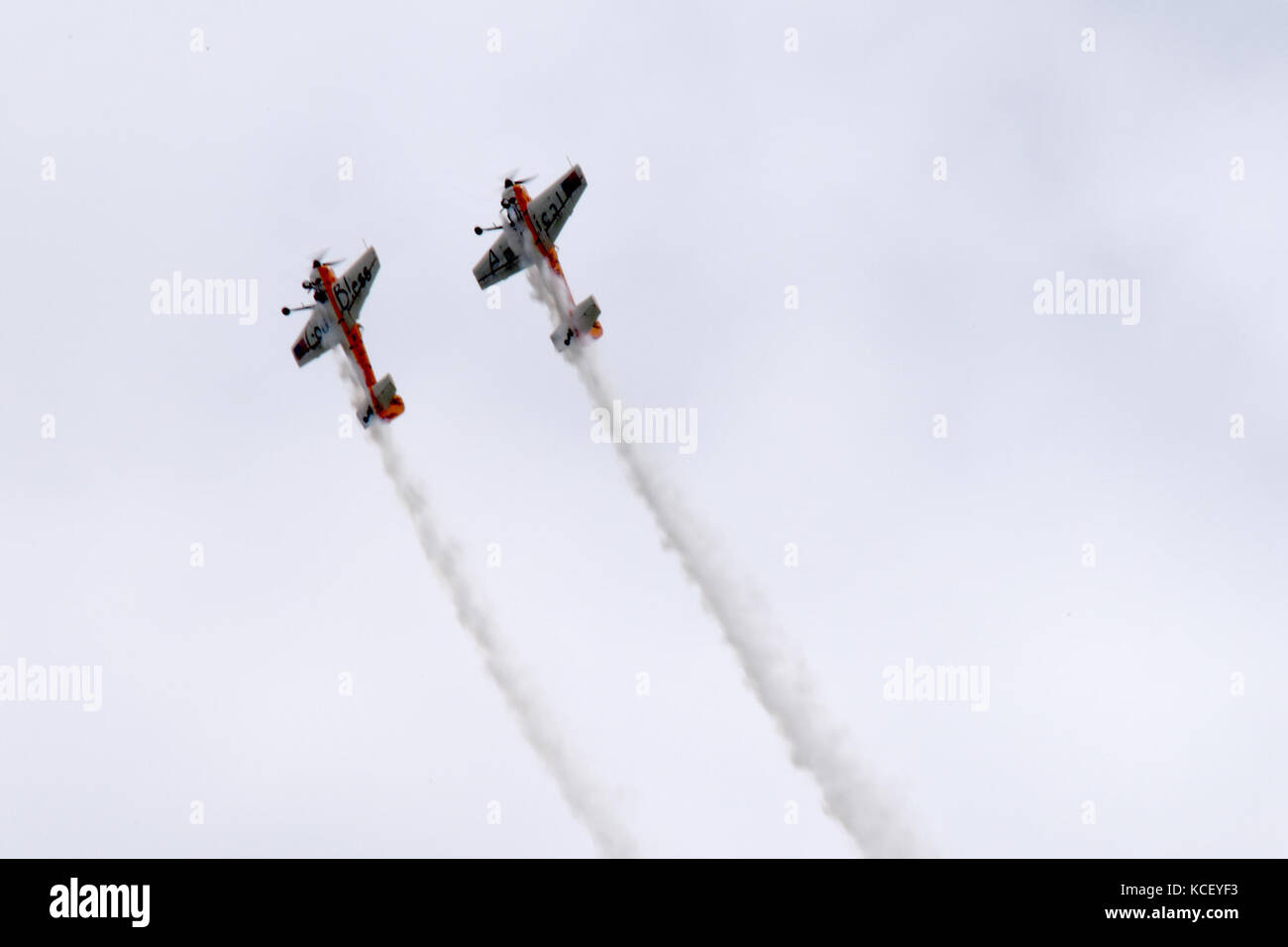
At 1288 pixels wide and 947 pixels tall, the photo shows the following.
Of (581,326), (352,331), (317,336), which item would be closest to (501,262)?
(581,326)

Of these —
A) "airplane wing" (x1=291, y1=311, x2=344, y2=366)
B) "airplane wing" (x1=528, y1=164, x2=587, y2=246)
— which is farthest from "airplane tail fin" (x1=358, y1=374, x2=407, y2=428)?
"airplane wing" (x1=528, y1=164, x2=587, y2=246)

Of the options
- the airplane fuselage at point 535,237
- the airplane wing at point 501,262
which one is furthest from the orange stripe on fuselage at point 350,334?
the airplane fuselage at point 535,237

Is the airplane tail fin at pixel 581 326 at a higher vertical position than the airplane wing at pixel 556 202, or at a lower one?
lower

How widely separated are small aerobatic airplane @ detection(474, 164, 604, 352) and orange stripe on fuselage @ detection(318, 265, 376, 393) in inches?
343

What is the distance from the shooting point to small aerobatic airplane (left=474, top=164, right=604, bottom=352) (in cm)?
11175

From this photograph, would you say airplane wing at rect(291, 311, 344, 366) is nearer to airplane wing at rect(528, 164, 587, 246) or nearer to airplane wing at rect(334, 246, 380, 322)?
airplane wing at rect(334, 246, 380, 322)

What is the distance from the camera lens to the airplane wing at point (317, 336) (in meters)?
115

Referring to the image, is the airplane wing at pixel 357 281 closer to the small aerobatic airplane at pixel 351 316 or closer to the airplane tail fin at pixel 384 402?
the small aerobatic airplane at pixel 351 316

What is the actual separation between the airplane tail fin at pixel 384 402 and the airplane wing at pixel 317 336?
385 centimetres

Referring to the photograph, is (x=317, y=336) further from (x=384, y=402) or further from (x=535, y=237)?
(x=535, y=237)

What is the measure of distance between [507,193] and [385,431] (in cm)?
1559
